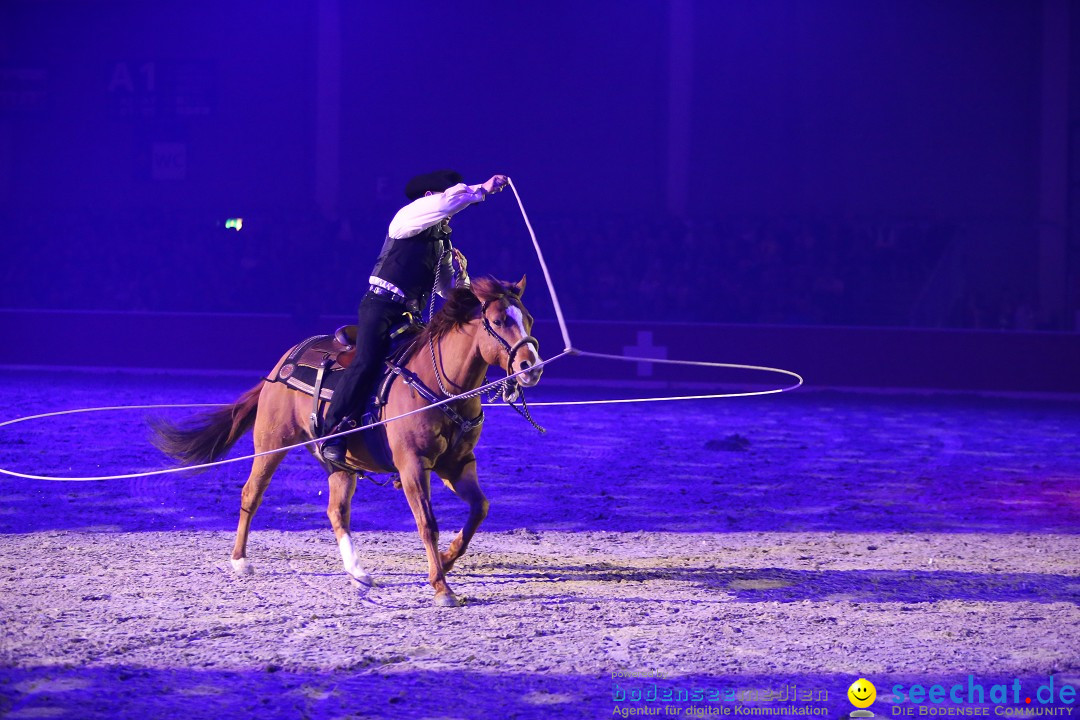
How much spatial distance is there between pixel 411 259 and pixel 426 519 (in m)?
1.43

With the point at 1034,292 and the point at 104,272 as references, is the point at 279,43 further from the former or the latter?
the point at 1034,292

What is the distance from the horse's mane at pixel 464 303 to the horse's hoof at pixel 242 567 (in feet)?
5.42

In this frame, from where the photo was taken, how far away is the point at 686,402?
52.0ft

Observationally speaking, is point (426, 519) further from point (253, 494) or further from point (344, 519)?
point (253, 494)

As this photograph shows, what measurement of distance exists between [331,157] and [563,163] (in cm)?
475

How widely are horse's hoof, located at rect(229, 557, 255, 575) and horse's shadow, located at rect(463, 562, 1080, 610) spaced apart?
51.5 inches

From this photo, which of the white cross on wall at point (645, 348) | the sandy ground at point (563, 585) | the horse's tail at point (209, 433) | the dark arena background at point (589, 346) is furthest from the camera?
the white cross on wall at point (645, 348)

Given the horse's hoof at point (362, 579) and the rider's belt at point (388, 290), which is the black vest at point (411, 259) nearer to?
the rider's belt at point (388, 290)

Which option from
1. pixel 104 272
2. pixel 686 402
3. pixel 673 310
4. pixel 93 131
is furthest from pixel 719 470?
pixel 93 131

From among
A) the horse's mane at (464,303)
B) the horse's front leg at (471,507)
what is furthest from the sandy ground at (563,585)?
the horse's mane at (464,303)

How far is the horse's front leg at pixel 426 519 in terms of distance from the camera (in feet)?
20.4

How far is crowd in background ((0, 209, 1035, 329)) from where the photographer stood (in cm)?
2236

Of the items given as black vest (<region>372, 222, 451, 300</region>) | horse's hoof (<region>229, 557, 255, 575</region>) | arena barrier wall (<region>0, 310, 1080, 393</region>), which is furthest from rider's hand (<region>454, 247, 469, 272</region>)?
arena barrier wall (<region>0, 310, 1080, 393</region>)

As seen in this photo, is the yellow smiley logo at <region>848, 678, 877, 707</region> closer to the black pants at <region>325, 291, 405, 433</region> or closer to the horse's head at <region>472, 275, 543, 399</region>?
the horse's head at <region>472, 275, 543, 399</region>
